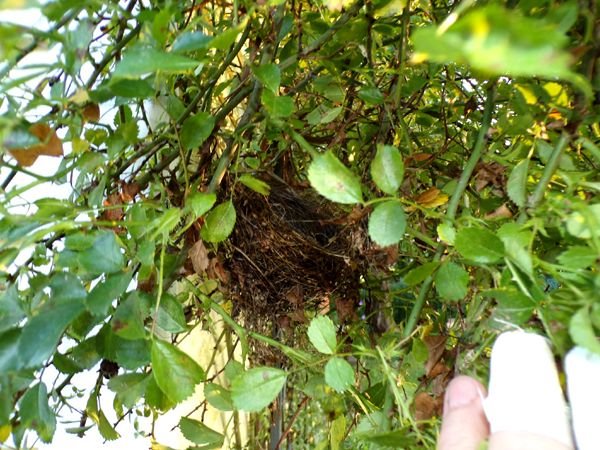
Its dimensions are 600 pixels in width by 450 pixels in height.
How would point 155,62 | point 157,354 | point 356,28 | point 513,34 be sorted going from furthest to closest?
point 356,28
point 157,354
point 155,62
point 513,34

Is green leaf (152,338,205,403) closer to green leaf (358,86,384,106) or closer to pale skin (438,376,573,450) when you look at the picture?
pale skin (438,376,573,450)

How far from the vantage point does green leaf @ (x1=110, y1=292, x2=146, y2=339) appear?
1.18 feet

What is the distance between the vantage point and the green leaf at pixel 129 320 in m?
0.36

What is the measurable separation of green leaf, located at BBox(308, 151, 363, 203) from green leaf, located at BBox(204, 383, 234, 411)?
251 millimetres

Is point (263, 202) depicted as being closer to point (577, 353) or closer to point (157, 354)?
point (157, 354)

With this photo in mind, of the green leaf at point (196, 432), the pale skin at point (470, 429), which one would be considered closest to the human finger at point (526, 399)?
the pale skin at point (470, 429)

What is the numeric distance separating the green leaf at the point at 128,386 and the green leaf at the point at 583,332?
0.31 m

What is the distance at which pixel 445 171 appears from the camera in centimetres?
60

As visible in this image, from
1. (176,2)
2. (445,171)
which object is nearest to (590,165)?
(445,171)

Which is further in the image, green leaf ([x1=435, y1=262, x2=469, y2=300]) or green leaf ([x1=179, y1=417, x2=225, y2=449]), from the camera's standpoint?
green leaf ([x1=179, y1=417, x2=225, y2=449])

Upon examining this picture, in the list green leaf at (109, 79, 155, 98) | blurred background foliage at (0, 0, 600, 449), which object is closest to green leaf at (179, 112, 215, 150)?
blurred background foliage at (0, 0, 600, 449)

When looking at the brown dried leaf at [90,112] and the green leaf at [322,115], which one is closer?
the brown dried leaf at [90,112]

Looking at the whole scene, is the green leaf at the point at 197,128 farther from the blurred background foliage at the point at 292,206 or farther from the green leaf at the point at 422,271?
the green leaf at the point at 422,271

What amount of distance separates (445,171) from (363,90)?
0.14 m
